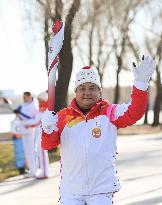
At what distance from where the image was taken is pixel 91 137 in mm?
4266

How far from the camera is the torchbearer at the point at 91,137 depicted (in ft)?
13.9

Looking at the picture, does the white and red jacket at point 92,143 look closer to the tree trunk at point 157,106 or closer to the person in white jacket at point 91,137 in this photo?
the person in white jacket at point 91,137

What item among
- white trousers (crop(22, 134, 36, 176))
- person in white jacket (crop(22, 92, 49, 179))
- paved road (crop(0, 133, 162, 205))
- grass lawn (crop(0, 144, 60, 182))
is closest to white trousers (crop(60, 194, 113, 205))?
→ paved road (crop(0, 133, 162, 205))

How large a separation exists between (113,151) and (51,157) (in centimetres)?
962

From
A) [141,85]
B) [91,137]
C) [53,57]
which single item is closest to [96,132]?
[91,137]

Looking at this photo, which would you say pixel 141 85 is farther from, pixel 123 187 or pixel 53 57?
pixel 123 187

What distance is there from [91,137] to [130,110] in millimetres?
338

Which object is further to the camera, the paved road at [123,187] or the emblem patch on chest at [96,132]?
the paved road at [123,187]

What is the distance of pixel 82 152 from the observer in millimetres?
4262

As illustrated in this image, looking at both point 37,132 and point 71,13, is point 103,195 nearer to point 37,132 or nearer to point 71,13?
point 37,132

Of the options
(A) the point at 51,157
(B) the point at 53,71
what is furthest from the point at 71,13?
(B) the point at 53,71

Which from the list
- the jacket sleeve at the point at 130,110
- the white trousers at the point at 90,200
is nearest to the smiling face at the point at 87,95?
the jacket sleeve at the point at 130,110

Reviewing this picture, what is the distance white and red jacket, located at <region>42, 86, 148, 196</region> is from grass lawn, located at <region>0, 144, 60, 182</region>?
5.91 m

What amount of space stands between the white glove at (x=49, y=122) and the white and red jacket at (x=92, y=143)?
37mm
